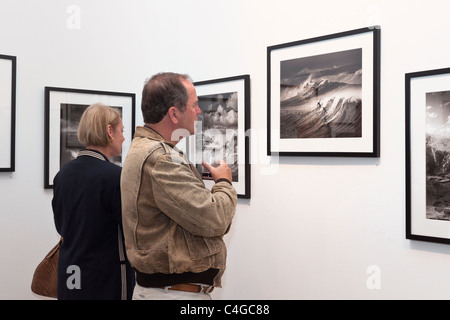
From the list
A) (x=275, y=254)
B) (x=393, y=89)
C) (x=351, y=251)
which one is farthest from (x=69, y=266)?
(x=393, y=89)

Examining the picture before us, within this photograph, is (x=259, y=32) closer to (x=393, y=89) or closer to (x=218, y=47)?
(x=218, y=47)

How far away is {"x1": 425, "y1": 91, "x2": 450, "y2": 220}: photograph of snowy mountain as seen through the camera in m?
1.78

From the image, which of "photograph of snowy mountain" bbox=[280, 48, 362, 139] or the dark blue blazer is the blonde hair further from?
"photograph of snowy mountain" bbox=[280, 48, 362, 139]

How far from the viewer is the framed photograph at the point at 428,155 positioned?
1.79 metres

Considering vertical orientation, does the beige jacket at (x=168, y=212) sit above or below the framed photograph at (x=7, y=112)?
below

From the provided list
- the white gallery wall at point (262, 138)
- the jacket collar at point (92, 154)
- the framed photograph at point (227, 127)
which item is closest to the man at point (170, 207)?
the jacket collar at point (92, 154)

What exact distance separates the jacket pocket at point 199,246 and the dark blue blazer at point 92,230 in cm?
42

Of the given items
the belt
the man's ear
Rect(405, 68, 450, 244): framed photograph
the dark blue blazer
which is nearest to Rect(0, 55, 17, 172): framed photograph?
the dark blue blazer

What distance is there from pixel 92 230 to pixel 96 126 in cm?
44

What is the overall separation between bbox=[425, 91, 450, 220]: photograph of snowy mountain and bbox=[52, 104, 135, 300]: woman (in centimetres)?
124

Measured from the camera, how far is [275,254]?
7.98ft

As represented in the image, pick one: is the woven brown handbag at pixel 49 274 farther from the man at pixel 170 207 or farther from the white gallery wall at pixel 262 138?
the man at pixel 170 207

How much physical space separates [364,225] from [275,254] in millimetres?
549

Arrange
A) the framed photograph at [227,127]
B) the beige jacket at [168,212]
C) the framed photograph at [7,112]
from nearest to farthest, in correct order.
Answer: the beige jacket at [168,212] → the framed photograph at [7,112] → the framed photograph at [227,127]
